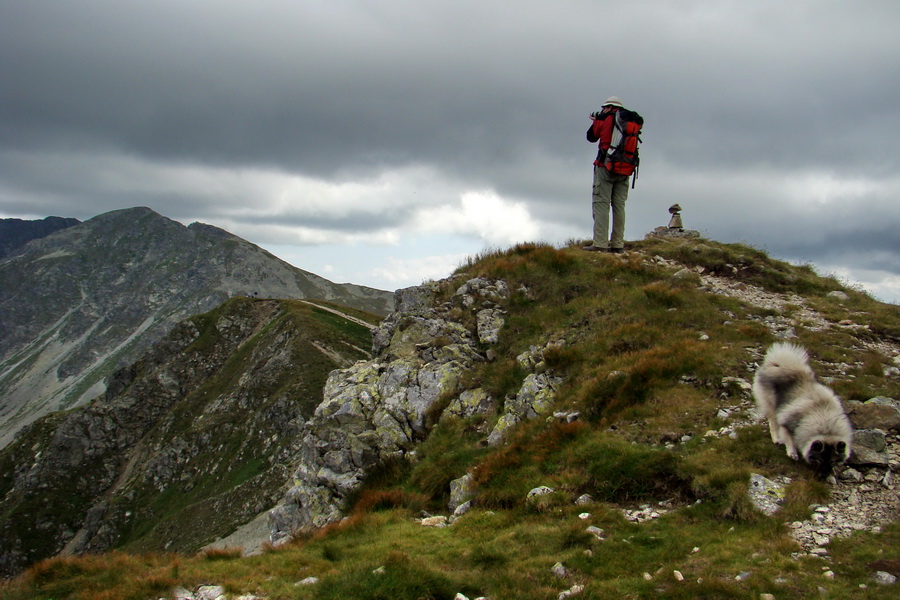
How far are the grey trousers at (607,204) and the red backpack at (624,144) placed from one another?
508 mm

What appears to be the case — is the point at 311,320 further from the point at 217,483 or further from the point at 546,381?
the point at 546,381

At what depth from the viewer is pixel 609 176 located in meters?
21.5

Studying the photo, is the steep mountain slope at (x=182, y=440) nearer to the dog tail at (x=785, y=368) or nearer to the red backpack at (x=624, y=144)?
the red backpack at (x=624, y=144)

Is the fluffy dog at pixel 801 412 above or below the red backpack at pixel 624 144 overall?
below

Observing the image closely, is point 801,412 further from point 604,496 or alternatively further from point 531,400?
point 531,400

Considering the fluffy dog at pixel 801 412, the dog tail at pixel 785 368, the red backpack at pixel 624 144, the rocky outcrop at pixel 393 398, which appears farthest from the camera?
the red backpack at pixel 624 144

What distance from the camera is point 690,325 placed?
15555 mm

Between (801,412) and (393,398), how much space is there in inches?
440

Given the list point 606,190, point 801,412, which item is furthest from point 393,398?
point 606,190

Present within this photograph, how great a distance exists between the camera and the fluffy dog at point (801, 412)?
28.4ft

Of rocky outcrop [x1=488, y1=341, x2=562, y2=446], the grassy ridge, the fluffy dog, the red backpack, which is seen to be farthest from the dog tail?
the red backpack

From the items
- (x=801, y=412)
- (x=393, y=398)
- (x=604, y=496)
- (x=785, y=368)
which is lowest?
(x=604, y=496)

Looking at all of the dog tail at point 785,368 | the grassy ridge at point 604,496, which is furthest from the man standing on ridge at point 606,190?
→ the dog tail at point 785,368

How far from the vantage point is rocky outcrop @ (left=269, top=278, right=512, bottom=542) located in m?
14.6
